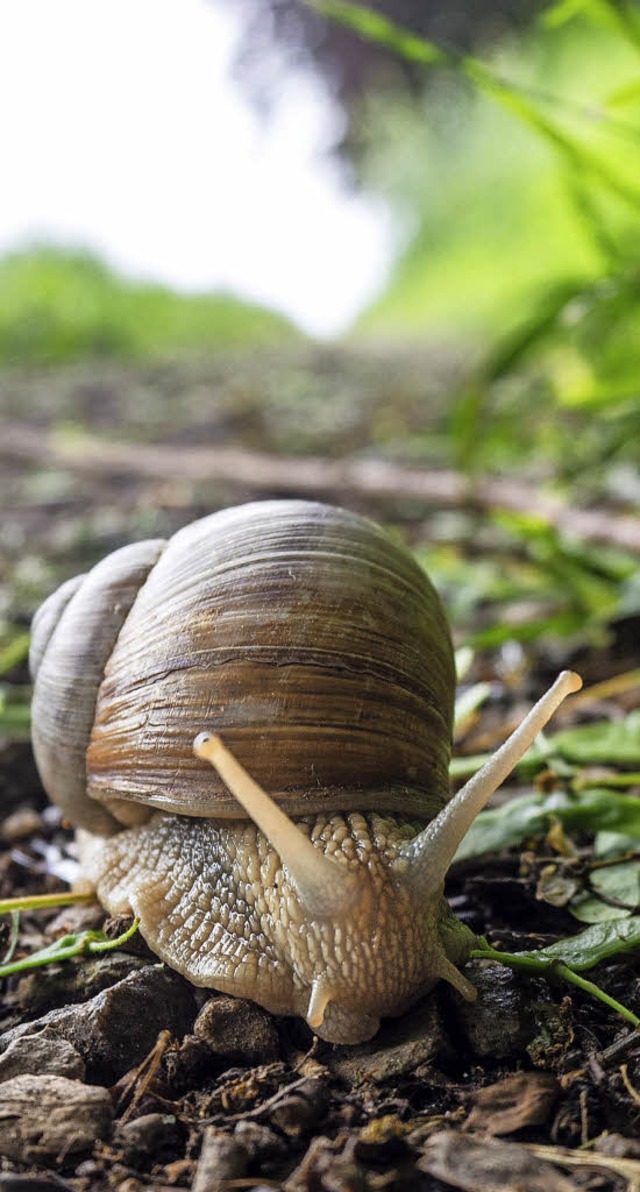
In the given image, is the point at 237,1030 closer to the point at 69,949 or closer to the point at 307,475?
the point at 69,949

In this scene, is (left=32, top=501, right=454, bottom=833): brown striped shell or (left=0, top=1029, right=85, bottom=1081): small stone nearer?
(left=0, top=1029, right=85, bottom=1081): small stone

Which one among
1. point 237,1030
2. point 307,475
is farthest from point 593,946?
point 307,475

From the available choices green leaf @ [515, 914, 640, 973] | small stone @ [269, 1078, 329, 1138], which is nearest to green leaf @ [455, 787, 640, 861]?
green leaf @ [515, 914, 640, 973]

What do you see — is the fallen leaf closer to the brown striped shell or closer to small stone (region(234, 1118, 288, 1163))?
small stone (region(234, 1118, 288, 1163))

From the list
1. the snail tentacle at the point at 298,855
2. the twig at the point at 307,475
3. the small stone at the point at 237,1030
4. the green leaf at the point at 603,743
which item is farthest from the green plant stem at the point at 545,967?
the twig at the point at 307,475

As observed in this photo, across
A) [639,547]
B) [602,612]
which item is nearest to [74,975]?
[602,612]

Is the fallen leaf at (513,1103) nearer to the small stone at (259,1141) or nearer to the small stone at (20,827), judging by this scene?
the small stone at (259,1141)
